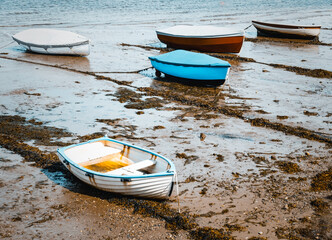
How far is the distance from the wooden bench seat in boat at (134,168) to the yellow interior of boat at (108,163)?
42 cm

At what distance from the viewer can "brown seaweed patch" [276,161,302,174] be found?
24.5ft

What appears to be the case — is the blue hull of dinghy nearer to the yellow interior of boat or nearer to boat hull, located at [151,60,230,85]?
boat hull, located at [151,60,230,85]

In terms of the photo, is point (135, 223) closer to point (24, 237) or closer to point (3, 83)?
point (24, 237)

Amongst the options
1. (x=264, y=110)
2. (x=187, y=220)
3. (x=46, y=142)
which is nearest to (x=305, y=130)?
(x=264, y=110)

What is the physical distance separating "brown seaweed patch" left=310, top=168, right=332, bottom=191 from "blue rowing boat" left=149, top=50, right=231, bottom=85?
6.31 metres

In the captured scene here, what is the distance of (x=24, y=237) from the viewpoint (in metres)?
5.53

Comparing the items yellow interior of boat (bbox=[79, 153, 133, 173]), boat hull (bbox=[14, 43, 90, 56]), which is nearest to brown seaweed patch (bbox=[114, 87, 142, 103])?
yellow interior of boat (bbox=[79, 153, 133, 173])

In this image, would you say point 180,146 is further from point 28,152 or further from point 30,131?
point 30,131

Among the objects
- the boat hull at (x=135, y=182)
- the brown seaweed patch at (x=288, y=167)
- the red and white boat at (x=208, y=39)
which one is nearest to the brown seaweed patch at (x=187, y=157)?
the boat hull at (x=135, y=182)

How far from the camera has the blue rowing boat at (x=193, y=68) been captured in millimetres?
13016

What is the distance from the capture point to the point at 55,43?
59.7ft

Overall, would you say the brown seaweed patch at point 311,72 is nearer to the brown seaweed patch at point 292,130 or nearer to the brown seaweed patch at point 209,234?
the brown seaweed patch at point 292,130

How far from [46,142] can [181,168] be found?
128 inches

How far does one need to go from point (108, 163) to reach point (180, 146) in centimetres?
198
